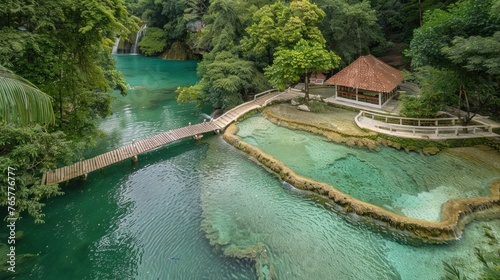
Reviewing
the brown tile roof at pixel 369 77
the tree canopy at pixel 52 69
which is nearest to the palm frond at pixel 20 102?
the tree canopy at pixel 52 69

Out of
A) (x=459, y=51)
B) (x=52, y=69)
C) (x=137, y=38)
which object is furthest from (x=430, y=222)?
(x=137, y=38)

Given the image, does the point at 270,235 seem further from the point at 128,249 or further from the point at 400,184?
the point at 400,184

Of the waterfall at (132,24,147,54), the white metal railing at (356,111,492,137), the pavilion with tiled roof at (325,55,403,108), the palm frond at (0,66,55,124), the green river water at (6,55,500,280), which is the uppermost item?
the waterfall at (132,24,147,54)

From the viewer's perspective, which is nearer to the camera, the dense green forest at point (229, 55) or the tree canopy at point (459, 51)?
the dense green forest at point (229, 55)

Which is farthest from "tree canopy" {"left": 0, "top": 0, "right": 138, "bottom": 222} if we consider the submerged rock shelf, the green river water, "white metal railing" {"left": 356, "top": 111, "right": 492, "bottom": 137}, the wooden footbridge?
"white metal railing" {"left": 356, "top": 111, "right": 492, "bottom": 137}

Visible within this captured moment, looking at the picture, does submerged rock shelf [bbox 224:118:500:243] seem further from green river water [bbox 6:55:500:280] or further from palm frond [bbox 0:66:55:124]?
palm frond [bbox 0:66:55:124]

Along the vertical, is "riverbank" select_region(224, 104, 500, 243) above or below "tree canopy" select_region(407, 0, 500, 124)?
below

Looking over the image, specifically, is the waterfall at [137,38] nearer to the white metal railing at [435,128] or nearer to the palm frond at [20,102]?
the white metal railing at [435,128]
